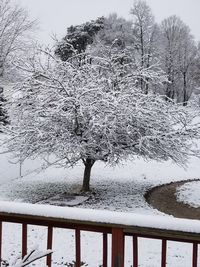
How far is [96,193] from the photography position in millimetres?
11875

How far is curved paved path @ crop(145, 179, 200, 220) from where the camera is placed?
10062 millimetres

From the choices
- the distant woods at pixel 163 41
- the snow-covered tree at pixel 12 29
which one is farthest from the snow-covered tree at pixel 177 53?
the snow-covered tree at pixel 12 29

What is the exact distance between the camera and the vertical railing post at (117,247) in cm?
A: 222

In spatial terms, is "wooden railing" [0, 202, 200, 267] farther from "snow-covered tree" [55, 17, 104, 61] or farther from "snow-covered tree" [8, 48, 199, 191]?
"snow-covered tree" [55, 17, 104, 61]

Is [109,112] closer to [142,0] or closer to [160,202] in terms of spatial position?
[160,202]

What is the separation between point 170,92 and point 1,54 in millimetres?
22805

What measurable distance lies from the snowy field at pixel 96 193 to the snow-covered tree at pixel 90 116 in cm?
134

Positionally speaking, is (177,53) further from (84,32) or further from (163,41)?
(84,32)

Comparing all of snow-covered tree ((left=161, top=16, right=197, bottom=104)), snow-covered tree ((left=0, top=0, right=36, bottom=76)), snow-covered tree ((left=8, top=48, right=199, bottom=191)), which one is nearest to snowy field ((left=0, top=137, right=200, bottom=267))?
snow-covered tree ((left=8, top=48, right=199, bottom=191))

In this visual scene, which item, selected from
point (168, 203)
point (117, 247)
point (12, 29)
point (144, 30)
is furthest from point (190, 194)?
point (144, 30)

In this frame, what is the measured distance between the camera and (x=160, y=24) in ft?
139

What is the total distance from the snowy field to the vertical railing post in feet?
10.7

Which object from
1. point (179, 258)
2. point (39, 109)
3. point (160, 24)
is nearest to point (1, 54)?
point (39, 109)

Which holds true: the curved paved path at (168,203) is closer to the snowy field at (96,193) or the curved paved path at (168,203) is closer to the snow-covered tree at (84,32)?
the snowy field at (96,193)
